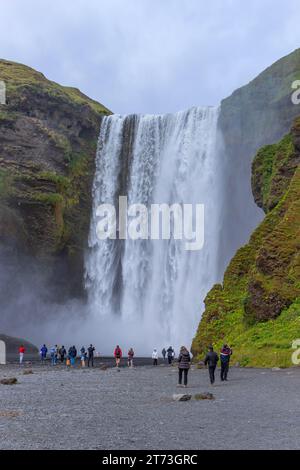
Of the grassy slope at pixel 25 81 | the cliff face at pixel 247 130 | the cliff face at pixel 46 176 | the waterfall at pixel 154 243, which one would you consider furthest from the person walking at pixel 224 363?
the grassy slope at pixel 25 81

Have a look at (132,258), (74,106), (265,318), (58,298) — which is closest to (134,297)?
(132,258)

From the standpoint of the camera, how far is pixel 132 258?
59.3m

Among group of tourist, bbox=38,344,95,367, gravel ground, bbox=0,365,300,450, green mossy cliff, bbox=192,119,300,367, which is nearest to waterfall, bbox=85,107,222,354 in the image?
group of tourist, bbox=38,344,95,367

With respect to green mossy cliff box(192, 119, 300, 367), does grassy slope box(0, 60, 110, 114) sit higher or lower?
higher

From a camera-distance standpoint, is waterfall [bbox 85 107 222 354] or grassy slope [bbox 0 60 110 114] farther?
grassy slope [bbox 0 60 110 114]

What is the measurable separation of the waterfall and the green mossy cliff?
16.8m

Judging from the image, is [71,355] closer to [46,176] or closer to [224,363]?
[224,363]

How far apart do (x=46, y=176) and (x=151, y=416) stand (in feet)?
160

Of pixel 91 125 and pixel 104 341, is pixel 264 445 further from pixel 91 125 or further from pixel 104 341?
pixel 91 125

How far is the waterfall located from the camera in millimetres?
54000

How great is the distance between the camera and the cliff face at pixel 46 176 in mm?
58250

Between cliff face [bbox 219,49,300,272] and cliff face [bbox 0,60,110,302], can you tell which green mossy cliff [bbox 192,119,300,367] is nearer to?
cliff face [bbox 219,49,300,272]

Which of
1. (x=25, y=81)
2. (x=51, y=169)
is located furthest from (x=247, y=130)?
(x=25, y=81)

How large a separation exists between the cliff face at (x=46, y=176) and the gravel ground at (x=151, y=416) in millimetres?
37864
